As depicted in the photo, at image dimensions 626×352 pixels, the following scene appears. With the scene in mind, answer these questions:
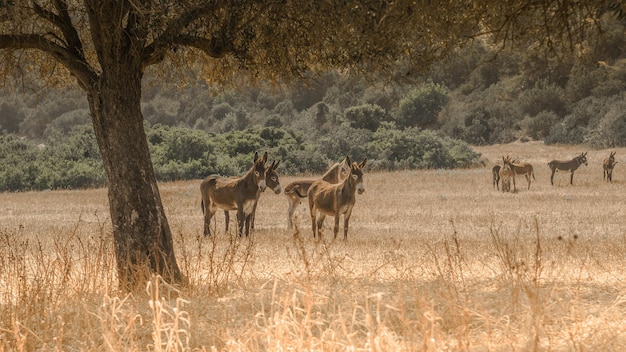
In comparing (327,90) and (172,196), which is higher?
(327,90)

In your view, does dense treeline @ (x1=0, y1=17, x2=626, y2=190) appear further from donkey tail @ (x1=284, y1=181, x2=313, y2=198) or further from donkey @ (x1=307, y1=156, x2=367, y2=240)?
donkey @ (x1=307, y1=156, x2=367, y2=240)

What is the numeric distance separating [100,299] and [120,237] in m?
1.39

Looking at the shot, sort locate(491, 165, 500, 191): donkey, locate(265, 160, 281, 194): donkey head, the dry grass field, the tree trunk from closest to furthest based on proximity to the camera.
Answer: the dry grass field
the tree trunk
locate(265, 160, 281, 194): donkey head
locate(491, 165, 500, 191): donkey

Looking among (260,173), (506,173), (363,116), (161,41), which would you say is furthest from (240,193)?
(363,116)

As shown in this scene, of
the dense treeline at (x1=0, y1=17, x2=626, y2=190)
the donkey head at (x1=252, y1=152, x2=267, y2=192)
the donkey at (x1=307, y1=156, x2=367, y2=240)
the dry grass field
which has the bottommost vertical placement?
the dry grass field

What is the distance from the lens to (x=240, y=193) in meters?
19.0

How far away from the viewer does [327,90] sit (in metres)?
75.2

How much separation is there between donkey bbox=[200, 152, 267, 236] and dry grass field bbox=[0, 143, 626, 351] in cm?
63

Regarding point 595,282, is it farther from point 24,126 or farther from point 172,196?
point 24,126

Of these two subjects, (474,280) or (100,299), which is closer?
(100,299)

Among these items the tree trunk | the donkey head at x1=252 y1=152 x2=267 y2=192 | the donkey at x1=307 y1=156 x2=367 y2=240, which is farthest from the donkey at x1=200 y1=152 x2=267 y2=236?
the tree trunk

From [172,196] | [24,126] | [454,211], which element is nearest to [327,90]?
[24,126]

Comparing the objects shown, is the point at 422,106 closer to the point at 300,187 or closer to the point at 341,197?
the point at 300,187

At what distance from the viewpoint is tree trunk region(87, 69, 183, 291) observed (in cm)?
1070
